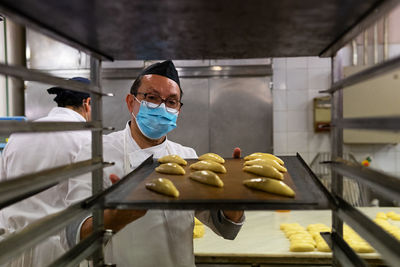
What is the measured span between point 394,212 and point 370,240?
8.09 ft

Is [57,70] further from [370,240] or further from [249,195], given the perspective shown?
[370,240]

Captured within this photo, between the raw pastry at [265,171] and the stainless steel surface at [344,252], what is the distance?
204mm

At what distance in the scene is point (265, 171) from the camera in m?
0.94

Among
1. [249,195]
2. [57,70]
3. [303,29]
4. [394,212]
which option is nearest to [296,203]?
[249,195]

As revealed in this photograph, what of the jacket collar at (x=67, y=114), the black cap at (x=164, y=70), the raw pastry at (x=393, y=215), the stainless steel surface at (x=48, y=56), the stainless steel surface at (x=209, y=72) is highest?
the stainless steel surface at (x=48, y=56)

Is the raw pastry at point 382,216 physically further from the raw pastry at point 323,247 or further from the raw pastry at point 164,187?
the raw pastry at point 164,187

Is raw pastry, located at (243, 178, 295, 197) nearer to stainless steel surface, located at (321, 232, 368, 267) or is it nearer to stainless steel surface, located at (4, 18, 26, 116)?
stainless steel surface, located at (321, 232, 368, 267)

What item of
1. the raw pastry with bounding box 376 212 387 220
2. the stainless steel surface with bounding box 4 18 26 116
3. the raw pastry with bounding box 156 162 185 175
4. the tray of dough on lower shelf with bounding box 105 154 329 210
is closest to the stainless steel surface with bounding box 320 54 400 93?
the tray of dough on lower shelf with bounding box 105 154 329 210

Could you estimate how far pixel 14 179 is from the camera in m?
0.55

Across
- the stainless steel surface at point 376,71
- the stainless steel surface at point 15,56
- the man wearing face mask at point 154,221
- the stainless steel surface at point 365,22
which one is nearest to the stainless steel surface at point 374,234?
the stainless steel surface at point 376,71

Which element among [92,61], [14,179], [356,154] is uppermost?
[92,61]

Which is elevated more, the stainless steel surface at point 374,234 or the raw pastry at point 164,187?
the raw pastry at point 164,187

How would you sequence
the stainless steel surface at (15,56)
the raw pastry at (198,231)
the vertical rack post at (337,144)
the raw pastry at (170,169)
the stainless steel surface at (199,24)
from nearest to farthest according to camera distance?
the stainless steel surface at (199,24) → the vertical rack post at (337,144) → the raw pastry at (170,169) → the raw pastry at (198,231) → the stainless steel surface at (15,56)

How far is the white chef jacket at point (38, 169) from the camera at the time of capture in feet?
6.34
